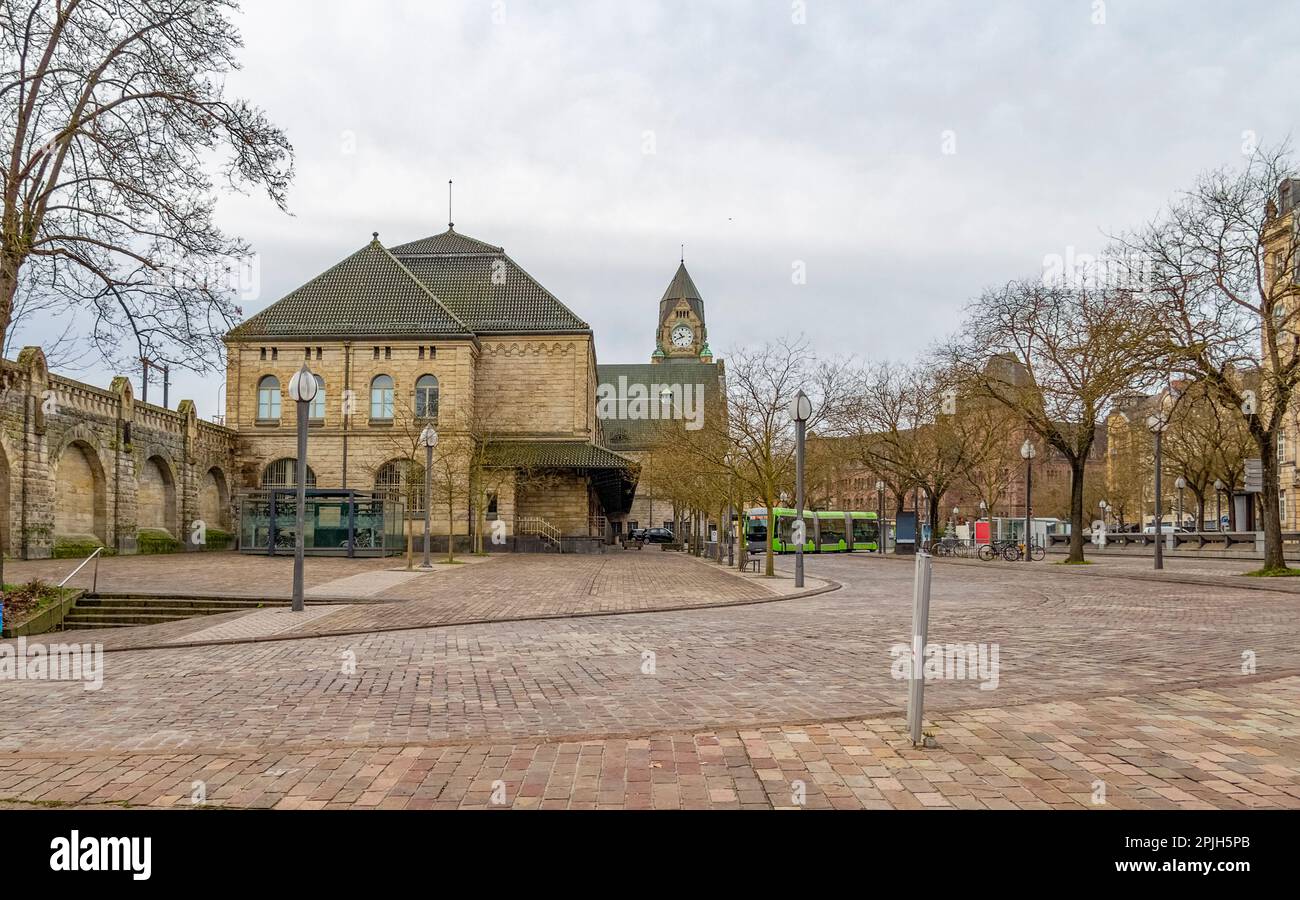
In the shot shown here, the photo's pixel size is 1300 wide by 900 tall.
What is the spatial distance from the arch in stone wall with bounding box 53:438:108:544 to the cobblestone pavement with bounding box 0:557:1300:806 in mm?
23054

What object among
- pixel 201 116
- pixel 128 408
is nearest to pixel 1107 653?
pixel 201 116

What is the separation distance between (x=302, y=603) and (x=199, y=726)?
8.73 metres

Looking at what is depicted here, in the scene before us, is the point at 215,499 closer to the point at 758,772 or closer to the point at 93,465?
the point at 93,465

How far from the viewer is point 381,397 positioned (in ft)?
148

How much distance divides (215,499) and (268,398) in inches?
234

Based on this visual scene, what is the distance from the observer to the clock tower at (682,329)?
112 metres

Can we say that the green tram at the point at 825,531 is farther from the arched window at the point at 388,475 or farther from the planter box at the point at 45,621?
the planter box at the point at 45,621

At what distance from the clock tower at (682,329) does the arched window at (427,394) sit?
6673 cm

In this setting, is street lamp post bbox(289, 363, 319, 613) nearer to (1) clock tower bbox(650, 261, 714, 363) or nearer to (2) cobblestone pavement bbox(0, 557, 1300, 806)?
(2) cobblestone pavement bbox(0, 557, 1300, 806)

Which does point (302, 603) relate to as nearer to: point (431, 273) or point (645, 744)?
point (645, 744)

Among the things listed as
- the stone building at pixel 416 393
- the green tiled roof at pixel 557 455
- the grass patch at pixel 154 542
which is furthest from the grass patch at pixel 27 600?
the green tiled roof at pixel 557 455

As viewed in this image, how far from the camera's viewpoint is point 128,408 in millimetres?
32781

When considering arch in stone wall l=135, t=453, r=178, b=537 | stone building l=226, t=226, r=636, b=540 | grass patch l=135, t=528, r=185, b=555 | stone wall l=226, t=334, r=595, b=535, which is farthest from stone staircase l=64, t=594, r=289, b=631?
stone wall l=226, t=334, r=595, b=535

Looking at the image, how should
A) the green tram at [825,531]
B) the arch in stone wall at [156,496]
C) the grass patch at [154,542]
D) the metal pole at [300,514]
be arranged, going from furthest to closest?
the green tram at [825,531] → the arch in stone wall at [156,496] → the grass patch at [154,542] → the metal pole at [300,514]
